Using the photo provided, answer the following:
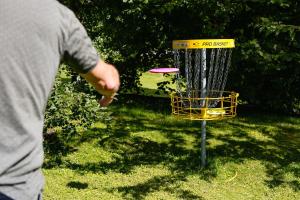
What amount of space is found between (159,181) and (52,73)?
5.11 m

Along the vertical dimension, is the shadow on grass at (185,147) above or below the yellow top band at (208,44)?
below

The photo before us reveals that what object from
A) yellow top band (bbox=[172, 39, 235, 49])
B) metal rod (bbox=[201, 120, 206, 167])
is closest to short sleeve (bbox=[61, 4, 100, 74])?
yellow top band (bbox=[172, 39, 235, 49])

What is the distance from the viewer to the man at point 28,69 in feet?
5.61

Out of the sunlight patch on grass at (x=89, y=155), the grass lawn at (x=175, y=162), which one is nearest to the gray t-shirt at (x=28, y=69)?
the grass lawn at (x=175, y=162)

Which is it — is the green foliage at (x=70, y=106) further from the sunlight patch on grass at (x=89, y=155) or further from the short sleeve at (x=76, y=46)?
the short sleeve at (x=76, y=46)

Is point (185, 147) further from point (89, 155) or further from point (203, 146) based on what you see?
point (89, 155)

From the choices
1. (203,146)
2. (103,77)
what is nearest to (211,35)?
(203,146)

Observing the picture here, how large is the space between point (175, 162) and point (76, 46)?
5956 millimetres

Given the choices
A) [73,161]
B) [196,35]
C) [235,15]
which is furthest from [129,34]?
[73,161]

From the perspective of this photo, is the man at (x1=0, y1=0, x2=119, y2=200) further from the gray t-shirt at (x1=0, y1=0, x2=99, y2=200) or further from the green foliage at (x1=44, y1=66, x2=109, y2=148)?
the green foliage at (x1=44, y1=66, x2=109, y2=148)

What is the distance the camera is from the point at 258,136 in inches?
374

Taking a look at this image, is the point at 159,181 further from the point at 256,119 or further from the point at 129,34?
the point at 129,34

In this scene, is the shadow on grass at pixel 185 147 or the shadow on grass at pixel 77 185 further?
the shadow on grass at pixel 185 147

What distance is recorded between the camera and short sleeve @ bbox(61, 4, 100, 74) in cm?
181
